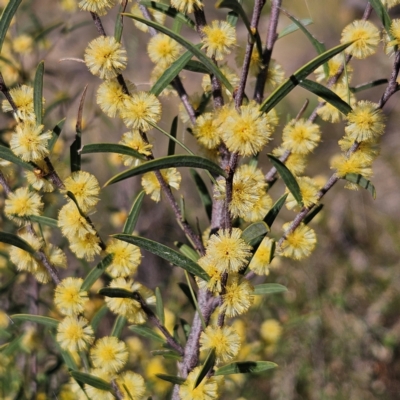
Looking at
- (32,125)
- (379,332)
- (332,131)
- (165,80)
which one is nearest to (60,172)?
(32,125)

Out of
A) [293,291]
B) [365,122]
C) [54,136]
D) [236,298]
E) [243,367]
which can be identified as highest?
[365,122]

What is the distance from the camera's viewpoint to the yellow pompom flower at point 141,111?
600 millimetres

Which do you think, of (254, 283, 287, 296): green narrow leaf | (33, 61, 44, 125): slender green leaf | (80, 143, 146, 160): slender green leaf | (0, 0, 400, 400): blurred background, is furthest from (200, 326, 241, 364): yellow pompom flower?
(0, 0, 400, 400): blurred background

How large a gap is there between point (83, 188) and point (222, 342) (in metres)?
0.26

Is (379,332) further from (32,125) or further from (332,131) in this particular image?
(332,131)

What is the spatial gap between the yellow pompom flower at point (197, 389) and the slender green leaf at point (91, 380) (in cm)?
12

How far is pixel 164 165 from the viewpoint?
19.7 inches

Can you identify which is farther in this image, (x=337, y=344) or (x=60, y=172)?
(x=337, y=344)

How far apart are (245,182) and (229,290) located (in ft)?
0.44

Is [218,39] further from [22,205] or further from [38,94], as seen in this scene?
[22,205]

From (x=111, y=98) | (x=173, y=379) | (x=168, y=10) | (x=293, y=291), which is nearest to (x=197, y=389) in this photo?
(x=173, y=379)

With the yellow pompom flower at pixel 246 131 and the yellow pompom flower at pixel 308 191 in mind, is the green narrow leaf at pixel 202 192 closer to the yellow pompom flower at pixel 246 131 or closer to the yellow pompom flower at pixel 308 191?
the yellow pompom flower at pixel 308 191

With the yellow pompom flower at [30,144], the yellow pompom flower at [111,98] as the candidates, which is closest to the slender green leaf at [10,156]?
the yellow pompom flower at [30,144]

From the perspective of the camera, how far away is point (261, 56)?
2.25 feet
